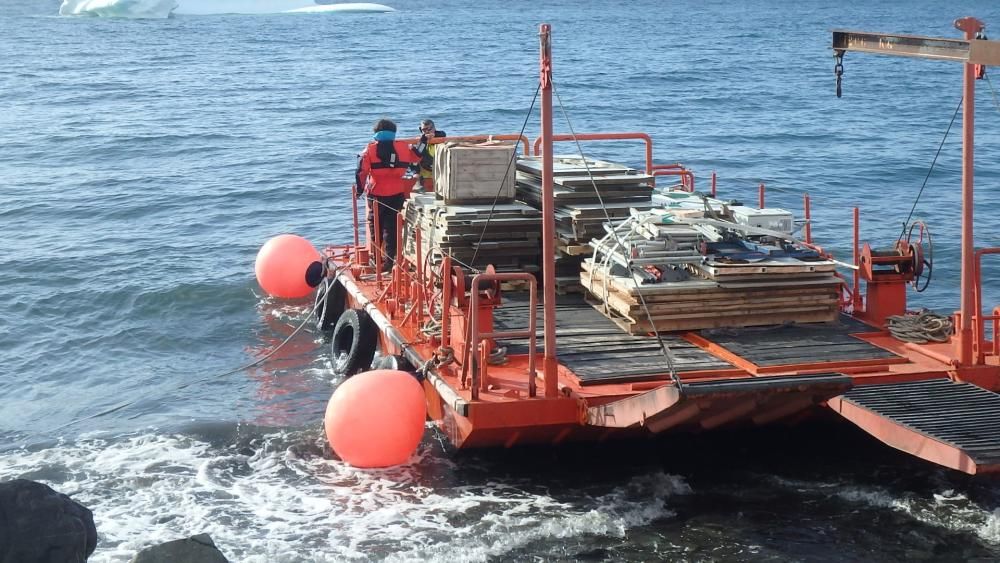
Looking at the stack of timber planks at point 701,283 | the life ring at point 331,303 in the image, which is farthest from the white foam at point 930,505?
the life ring at point 331,303

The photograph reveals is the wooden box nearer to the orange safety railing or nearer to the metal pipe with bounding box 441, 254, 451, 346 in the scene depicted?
the metal pipe with bounding box 441, 254, 451, 346

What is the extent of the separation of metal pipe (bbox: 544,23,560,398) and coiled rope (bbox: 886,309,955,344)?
11.8 ft

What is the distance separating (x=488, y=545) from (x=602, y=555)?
87cm

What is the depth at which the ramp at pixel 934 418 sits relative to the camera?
27.2ft

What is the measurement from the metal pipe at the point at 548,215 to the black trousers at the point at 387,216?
4817mm

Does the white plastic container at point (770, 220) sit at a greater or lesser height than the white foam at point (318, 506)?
greater

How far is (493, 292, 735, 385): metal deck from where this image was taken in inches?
389

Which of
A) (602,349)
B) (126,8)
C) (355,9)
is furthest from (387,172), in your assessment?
(355,9)

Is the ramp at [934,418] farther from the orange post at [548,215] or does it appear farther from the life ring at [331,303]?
the life ring at [331,303]

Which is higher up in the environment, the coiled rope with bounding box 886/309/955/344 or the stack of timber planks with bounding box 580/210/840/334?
the stack of timber planks with bounding box 580/210/840/334

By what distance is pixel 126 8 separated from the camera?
92.6 metres

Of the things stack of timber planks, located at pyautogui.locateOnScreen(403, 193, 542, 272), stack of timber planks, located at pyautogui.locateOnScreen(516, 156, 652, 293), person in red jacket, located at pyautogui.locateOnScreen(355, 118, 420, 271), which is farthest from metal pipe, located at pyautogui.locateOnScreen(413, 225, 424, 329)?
person in red jacket, located at pyautogui.locateOnScreen(355, 118, 420, 271)

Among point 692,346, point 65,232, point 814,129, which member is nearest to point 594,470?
point 692,346

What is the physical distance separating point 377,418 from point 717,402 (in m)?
2.94
